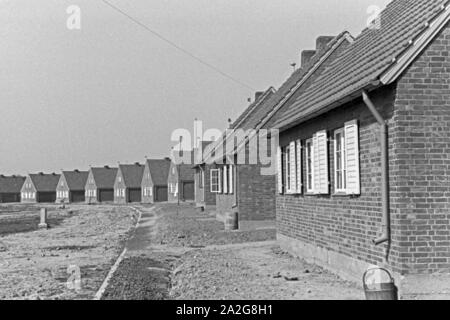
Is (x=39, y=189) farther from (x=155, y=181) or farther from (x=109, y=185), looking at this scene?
(x=155, y=181)

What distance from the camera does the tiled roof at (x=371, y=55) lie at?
990cm

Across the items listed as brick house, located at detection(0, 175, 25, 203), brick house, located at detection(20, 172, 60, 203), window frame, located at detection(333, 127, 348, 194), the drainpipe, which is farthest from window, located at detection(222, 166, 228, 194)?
brick house, located at detection(0, 175, 25, 203)

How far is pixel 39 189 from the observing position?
116562 mm

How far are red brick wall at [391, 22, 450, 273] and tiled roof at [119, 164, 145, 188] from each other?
87605 mm

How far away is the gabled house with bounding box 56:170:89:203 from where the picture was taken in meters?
109

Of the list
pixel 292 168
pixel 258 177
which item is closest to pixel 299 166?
pixel 292 168

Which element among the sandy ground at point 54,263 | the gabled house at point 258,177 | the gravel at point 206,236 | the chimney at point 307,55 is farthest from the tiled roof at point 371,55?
the chimney at point 307,55

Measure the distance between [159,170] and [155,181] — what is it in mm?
2415

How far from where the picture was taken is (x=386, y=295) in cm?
829

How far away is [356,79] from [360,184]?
2.02 meters

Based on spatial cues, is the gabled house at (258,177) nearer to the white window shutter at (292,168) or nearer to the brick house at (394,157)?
the white window shutter at (292,168)

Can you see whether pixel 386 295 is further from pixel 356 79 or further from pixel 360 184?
pixel 356 79

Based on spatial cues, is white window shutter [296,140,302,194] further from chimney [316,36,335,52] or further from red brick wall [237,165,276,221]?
chimney [316,36,335,52]

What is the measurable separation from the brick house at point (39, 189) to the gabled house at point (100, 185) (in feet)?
52.4
